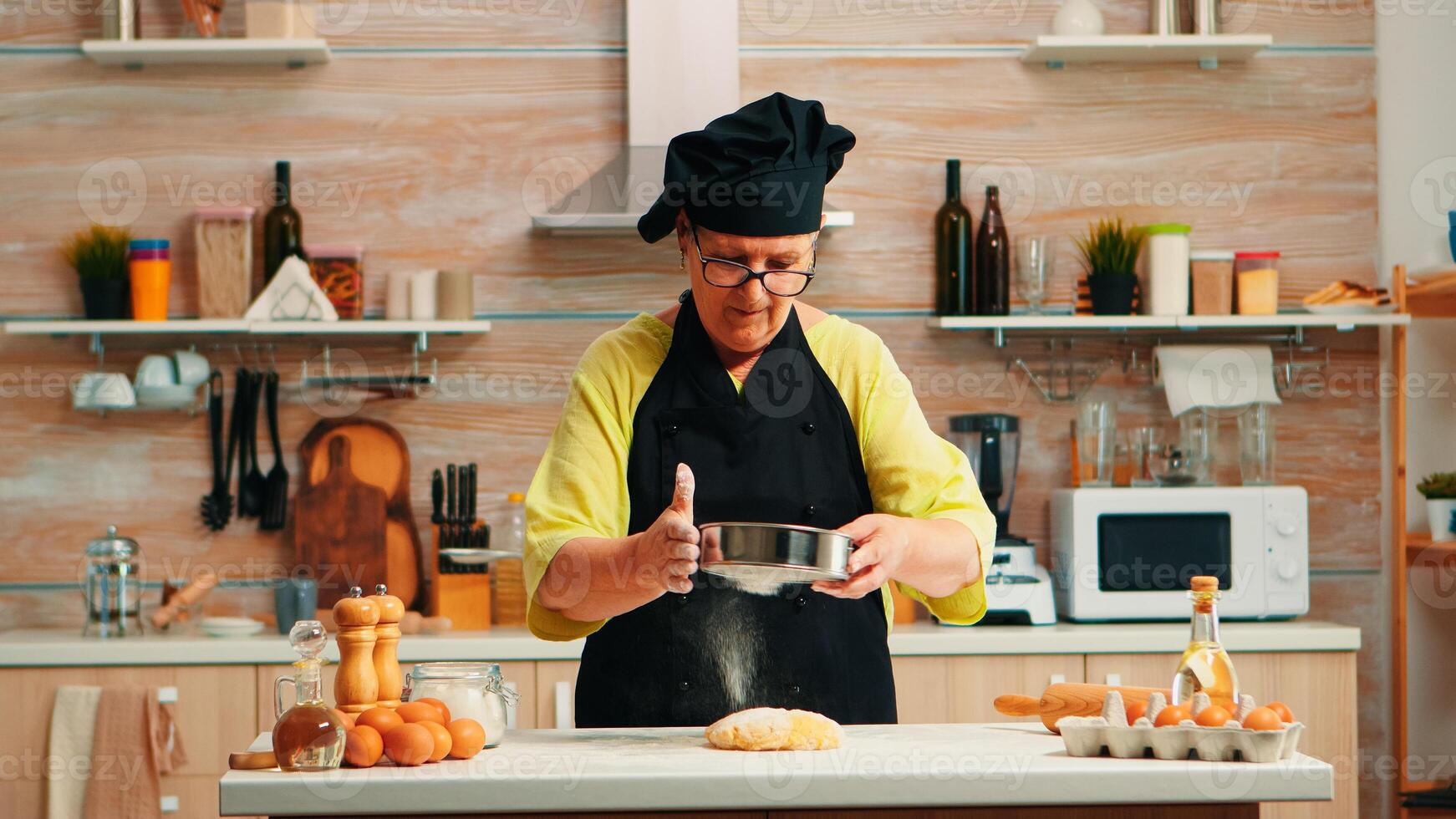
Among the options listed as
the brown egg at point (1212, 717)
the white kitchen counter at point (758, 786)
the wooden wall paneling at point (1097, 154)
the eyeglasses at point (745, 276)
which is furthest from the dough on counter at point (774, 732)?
the wooden wall paneling at point (1097, 154)

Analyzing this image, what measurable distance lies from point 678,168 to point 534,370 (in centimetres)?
Answer: 196

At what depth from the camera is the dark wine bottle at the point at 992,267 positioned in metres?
3.56

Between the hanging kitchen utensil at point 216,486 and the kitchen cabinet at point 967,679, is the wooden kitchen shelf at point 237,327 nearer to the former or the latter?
the hanging kitchen utensil at point 216,486

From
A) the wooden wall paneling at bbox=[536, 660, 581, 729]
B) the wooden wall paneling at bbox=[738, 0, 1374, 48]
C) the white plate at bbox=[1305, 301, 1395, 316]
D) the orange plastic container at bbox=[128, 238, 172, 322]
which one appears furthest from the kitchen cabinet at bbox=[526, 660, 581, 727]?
the white plate at bbox=[1305, 301, 1395, 316]

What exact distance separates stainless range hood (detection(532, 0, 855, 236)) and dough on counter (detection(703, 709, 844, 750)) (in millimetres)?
1957

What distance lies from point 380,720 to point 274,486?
2231 millimetres

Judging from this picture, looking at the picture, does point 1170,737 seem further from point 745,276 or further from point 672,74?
point 672,74

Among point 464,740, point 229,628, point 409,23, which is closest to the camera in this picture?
point 464,740

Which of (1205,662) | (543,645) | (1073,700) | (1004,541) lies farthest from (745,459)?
(1004,541)

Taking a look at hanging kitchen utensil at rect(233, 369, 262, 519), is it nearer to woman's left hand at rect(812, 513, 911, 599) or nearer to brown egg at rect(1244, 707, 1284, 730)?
woman's left hand at rect(812, 513, 911, 599)

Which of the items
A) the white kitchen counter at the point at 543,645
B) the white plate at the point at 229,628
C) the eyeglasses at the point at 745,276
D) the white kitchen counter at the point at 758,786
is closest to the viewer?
the white kitchen counter at the point at 758,786

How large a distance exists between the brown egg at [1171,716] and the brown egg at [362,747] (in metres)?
0.84

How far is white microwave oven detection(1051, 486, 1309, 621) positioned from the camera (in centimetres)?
333

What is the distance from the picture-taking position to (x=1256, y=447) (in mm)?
3576
